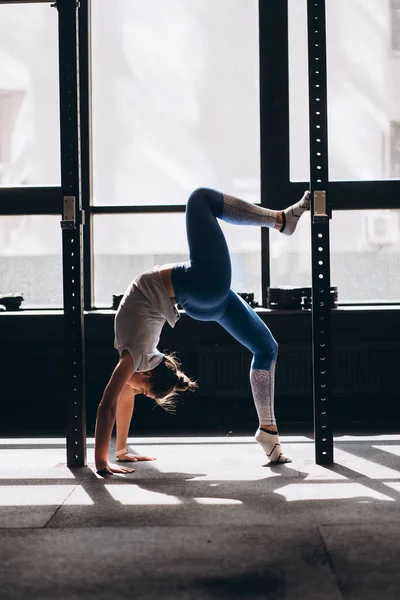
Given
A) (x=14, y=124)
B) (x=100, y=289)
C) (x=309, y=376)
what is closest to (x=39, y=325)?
(x=100, y=289)

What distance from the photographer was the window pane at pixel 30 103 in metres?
5.53

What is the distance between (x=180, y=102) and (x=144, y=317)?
2.22m

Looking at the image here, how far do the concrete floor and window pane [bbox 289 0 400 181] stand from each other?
2.17 m

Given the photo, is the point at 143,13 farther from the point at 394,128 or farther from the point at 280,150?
the point at 394,128

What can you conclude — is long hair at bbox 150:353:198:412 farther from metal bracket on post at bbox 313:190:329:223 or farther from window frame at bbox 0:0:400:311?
window frame at bbox 0:0:400:311

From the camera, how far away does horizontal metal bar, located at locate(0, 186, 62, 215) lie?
17.9 ft

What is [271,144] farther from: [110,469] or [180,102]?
[110,469]

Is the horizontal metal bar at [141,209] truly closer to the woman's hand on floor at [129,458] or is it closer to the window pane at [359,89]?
the window pane at [359,89]

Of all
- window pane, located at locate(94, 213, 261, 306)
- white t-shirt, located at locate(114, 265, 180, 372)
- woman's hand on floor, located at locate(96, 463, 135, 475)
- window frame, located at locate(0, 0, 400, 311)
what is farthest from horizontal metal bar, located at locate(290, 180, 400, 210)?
woman's hand on floor, located at locate(96, 463, 135, 475)

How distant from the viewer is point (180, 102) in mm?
5488

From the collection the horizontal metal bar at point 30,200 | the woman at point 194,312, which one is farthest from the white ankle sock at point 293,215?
the horizontal metal bar at point 30,200

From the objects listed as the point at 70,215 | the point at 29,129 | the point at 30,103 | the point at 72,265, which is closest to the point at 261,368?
the point at 72,265

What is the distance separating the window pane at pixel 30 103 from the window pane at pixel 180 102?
0.32 m

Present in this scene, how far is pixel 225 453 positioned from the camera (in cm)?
424
